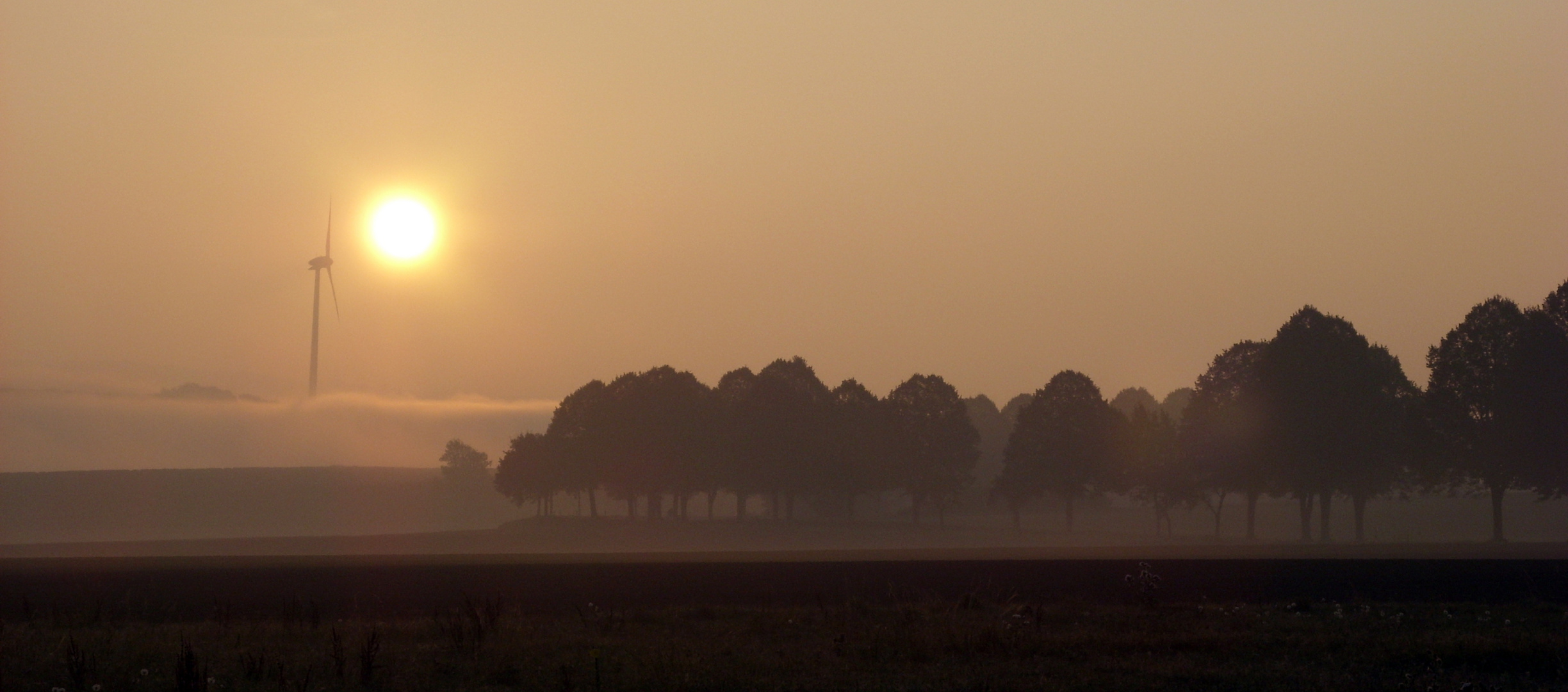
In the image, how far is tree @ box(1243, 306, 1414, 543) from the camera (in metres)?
80.5

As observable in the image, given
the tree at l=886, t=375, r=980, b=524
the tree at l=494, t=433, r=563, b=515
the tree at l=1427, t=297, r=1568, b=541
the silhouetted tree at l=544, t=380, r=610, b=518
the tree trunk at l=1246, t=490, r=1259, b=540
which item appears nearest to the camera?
the tree at l=1427, t=297, r=1568, b=541

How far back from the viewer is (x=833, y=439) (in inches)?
4409

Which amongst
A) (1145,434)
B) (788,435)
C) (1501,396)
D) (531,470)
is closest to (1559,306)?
(1501,396)

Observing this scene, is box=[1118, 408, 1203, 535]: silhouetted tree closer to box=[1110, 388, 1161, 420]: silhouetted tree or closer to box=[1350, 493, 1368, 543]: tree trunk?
box=[1350, 493, 1368, 543]: tree trunk

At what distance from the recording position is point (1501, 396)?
74.1 meters

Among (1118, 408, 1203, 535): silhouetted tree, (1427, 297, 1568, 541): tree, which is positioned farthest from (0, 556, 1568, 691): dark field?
(1118, 408, 1203, 535): silhouetted tree

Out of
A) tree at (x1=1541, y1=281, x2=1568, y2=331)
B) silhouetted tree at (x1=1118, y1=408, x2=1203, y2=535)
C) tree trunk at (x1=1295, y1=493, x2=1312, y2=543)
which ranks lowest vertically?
tree trunk at (x1=1295, y1=493, x2=1312, y2=543)

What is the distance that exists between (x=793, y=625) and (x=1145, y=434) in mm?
79710

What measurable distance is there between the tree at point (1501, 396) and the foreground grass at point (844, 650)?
50.1 meters

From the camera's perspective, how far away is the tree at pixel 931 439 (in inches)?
4338

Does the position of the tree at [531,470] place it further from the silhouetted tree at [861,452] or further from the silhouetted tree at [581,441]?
the silhouetted tree at [861,452]

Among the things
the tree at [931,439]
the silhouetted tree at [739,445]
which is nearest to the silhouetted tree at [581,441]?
the silhouetted tree at [739,445]

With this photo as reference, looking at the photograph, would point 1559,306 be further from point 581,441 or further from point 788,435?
point 581,441

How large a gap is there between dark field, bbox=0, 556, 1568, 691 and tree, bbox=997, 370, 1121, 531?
67371 millimetres
